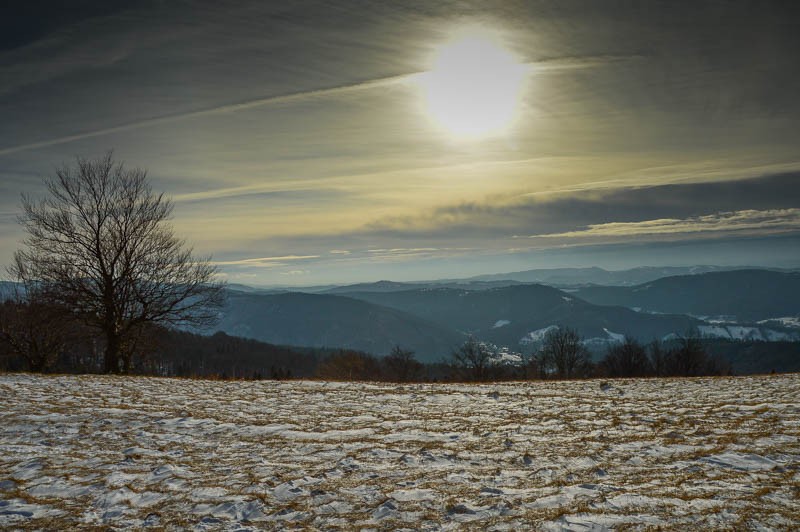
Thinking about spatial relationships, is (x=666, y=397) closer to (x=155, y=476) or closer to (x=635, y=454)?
(x=635, y=454)

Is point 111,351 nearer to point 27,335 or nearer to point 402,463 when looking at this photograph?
point 27,335

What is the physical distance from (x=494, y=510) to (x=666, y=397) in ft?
35.2

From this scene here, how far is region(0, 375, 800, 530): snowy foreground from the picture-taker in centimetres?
525

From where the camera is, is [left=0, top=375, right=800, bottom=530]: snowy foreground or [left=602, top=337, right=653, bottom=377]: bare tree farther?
[left=602, top=337, right=653, bottom=377]: bare tree

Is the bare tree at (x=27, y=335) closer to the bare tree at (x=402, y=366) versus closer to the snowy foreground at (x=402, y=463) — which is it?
the snowy foreground at (x=402, y=463)

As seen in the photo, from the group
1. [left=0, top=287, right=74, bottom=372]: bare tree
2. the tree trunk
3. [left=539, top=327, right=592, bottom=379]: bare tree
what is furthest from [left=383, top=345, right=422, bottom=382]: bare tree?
the tree trunk

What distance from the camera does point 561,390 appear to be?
15.7 meters

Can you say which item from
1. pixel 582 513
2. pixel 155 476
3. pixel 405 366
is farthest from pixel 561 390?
pixel 405 366

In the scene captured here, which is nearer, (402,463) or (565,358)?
(402,463)

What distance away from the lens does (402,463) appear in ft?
23.8

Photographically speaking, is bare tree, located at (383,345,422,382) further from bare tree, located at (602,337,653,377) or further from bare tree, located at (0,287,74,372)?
bare tree, located at (0,287,74,372)

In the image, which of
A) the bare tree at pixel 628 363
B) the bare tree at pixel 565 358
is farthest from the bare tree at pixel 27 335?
the bare tree at pixel 628 363

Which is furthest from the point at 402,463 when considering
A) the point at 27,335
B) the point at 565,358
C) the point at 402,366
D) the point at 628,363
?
the point at 565,358

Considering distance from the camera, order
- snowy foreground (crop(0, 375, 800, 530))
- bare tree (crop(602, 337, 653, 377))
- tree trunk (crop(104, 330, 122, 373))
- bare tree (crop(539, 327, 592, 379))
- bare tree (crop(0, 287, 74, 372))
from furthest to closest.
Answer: bare tree (crop(539, 327, 592, 379)) < bare tree (crop(602, 337, 653, 377)) < bare tree (crop(0, 287, 74, 372)) < tree trunk (crop(104, 330, 122, 373)) < snowy foreground (crop(0, 375, 800, 530))
